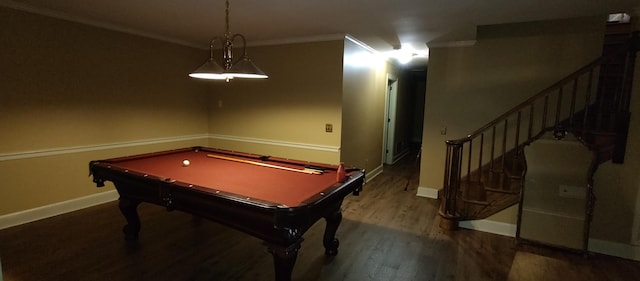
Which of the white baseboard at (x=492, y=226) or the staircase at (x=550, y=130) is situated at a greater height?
the staircase at (x=550, y=130)

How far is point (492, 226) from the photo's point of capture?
3469 mm

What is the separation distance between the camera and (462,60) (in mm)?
4191

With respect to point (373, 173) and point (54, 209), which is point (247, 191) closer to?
point (54, 209)

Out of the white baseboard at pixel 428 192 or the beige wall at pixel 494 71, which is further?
the white baseboard at pixel 428 192

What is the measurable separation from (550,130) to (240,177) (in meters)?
2.98

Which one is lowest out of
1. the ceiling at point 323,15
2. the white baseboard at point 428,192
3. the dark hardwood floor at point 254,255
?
the dark hardwood floor at point 254,255

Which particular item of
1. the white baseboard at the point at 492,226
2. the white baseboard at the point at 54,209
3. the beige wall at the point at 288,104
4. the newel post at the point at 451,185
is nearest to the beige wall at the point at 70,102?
the white baseboard at the point at 54,209

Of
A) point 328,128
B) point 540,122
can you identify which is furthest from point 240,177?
point 540,122

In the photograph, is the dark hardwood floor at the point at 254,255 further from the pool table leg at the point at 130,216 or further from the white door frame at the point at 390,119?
the white door frame at the point at 390,119

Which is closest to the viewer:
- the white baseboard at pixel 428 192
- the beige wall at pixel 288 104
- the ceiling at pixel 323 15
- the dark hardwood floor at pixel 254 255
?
the dark hardwood floor at pixel 254 255

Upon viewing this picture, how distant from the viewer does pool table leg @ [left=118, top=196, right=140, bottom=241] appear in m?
2.87

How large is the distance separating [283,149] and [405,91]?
4.28 m

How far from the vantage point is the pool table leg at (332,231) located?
2.73m

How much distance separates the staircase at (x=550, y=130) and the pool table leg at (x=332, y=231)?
1.36 m
